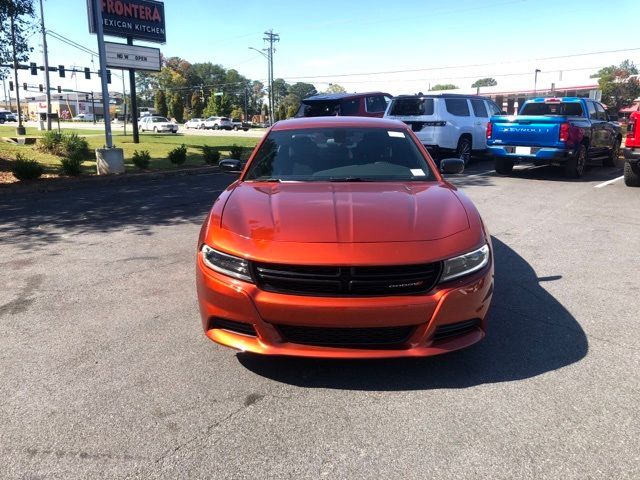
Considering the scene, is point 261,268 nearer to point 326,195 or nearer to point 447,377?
point 326,195

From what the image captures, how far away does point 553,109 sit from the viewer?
13227 millimetres

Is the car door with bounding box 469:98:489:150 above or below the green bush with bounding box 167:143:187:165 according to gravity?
above

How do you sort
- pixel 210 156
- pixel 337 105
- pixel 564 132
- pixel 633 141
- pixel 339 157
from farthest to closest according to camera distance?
1. pixel 210 156
2. pixel 337 105
3. pixel 564 132
4. pixel 633 141
5. pixel 339 157

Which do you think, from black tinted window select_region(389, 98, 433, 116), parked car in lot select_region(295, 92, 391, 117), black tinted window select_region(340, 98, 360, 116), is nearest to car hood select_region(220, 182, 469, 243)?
black tinted window select_region(389, 98, 433, 116)

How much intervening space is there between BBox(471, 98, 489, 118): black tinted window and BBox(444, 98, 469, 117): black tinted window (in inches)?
16.9

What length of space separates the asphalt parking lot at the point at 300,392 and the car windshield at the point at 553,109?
28.8ft

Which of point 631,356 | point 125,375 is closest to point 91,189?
point 125,375

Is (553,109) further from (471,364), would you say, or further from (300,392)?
(300,392)

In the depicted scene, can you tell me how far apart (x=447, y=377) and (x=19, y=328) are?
3.21 meters

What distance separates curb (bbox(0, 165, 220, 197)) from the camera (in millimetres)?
10369

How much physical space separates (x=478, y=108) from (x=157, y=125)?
38.7 meters

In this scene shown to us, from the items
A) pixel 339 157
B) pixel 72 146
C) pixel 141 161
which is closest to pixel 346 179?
pixel 339 157

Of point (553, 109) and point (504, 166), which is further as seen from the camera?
point (553, 109)

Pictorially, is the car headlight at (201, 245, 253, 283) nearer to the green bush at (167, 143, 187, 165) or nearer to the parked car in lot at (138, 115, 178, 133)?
the green bush at (167, 143, 187, 165)
